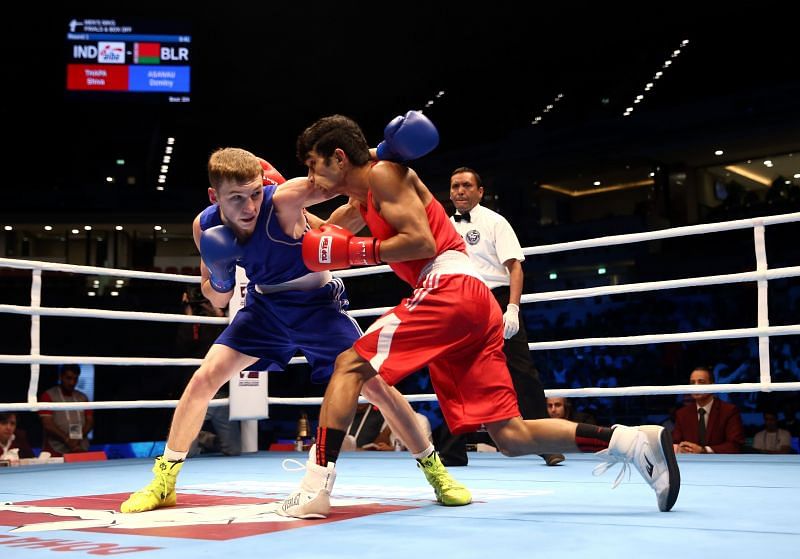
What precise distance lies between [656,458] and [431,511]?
525mm

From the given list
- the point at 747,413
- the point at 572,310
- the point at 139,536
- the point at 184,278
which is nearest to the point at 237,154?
the point at 139,536

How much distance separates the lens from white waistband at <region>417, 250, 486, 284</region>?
2.06 meters

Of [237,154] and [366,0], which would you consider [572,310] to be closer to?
[366,0]

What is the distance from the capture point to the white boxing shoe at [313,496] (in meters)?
1.88

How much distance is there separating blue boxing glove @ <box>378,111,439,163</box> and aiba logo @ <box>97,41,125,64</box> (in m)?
13.6

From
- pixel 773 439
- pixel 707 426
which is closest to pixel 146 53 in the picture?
pixel 773 439

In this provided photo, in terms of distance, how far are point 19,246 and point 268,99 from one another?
596cm

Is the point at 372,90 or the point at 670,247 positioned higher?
the point at 372,90

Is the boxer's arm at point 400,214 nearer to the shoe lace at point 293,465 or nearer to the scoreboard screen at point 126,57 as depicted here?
the shoe lace at point 293,465

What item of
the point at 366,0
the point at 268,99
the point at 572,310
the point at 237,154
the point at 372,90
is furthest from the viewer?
the point at 268,99

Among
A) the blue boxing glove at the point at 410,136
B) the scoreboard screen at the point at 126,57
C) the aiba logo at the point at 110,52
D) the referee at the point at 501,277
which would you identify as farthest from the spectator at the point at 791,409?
the aiba logo at the point at 110,52

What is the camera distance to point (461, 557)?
1.37m

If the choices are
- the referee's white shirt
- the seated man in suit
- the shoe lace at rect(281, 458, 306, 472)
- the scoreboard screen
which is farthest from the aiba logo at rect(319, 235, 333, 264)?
the scoreboard screen

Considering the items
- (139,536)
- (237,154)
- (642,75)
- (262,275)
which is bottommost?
(139,536)
